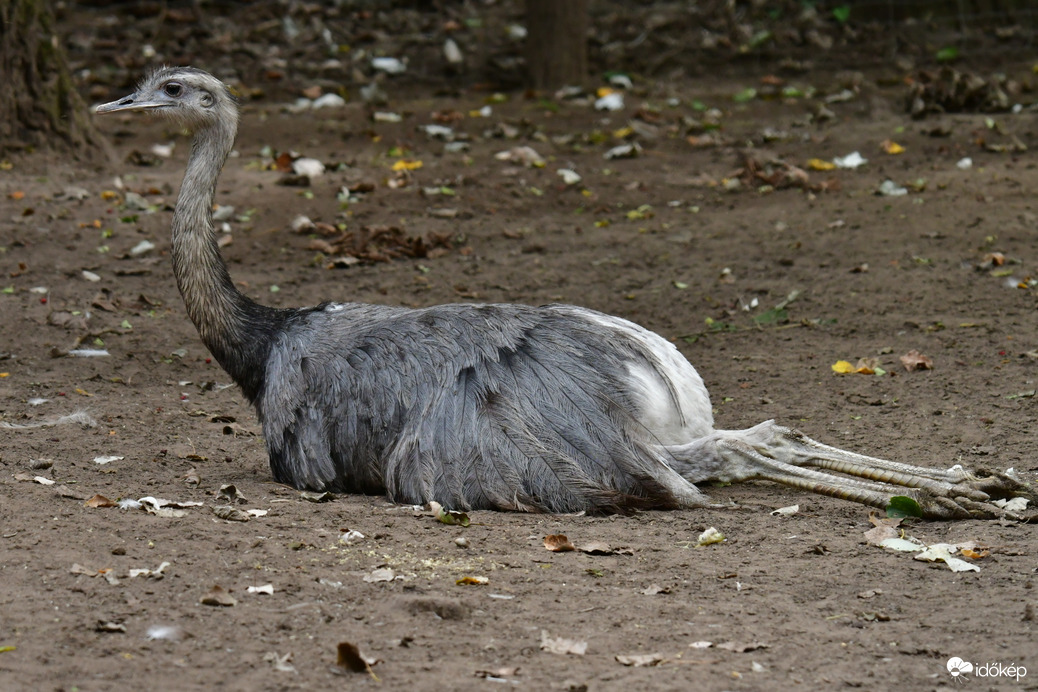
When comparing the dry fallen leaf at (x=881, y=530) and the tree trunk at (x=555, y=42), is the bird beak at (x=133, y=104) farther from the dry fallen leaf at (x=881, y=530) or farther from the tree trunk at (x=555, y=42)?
the tree trunk at (x=555, y=42)

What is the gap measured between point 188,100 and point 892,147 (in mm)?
5957

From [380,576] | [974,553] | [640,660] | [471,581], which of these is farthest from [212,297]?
[974,553]

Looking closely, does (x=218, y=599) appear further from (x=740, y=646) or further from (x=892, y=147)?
(x=892, y=147)

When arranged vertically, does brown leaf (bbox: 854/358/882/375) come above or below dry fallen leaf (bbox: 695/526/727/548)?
above

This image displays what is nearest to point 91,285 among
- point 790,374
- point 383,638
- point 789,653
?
point 790,374

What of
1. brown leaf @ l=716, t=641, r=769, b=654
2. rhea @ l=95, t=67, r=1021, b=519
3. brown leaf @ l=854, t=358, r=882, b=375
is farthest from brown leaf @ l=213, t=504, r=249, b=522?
brown leaf @ l=854, t=358, r=882, b=375

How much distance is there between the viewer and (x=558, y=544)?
3965mm

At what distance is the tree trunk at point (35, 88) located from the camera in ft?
27.8

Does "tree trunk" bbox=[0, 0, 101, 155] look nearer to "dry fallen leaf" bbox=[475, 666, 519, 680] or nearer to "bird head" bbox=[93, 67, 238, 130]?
"bird head" bbox=[93, 67, 238, 130]

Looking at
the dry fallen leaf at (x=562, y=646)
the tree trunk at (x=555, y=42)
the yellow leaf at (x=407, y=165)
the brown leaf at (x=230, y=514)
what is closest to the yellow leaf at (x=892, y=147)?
the tree trunk at (x=555, y=42)

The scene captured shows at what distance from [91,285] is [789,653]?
5428 mm

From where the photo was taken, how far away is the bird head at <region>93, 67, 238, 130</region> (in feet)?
18.0

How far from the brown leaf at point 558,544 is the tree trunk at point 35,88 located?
20.7ft

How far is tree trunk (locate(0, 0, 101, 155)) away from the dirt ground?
243 millimetres
